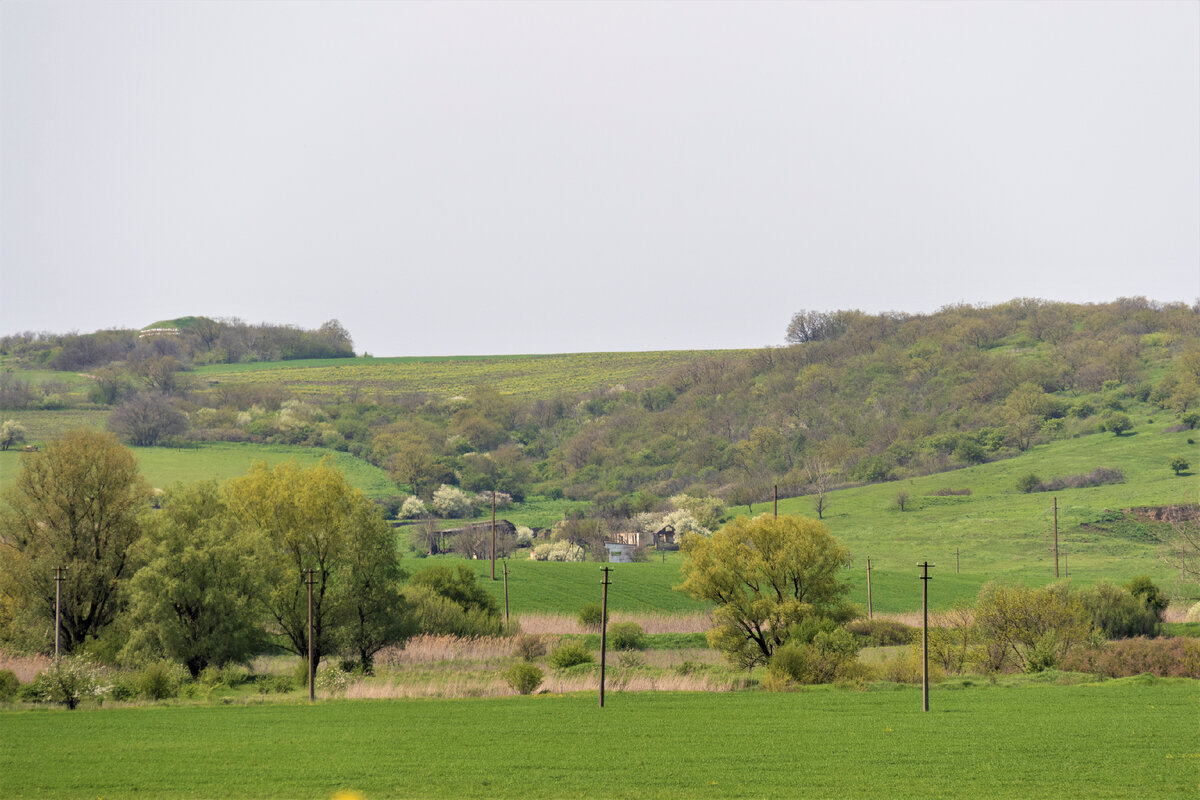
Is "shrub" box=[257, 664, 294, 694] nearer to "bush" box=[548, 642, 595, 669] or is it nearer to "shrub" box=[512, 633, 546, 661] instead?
"bush" box=[548, 642, 595, 669]

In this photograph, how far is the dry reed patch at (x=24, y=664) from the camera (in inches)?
1602

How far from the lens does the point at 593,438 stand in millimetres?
183125

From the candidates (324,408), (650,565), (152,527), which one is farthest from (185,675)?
(324,408)

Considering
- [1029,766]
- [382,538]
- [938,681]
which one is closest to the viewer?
[1029,766]

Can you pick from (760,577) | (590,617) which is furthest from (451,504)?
(760,577)

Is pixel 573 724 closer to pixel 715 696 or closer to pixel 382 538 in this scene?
pixel 715 696

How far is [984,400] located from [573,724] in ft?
489

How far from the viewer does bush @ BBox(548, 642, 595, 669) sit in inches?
1738

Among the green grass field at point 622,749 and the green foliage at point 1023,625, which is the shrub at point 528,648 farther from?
the green foliage at point 1023,625

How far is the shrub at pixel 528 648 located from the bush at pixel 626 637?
10.6ft

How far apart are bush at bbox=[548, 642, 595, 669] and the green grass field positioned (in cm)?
898

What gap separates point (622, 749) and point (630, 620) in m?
34.3

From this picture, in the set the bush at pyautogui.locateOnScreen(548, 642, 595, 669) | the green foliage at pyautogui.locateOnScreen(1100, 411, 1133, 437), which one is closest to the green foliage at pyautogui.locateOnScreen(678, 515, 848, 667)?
the bush at pyautogui.locateOnScreen(548, 642, 595, 669)

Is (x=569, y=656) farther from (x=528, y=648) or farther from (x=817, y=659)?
(x=817, y=659)
